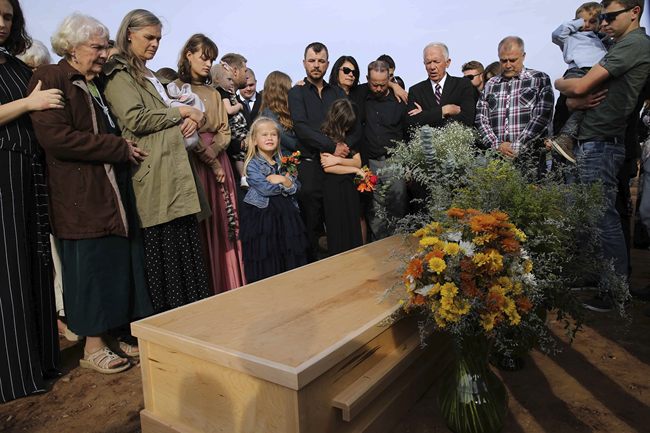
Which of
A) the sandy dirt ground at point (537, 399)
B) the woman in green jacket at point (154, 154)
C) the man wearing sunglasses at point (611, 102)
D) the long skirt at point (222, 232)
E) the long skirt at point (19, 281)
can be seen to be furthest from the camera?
the long skirt at point (222, 232)

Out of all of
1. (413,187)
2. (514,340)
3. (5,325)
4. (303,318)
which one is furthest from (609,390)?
(5,325)

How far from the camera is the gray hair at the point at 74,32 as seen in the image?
265cm

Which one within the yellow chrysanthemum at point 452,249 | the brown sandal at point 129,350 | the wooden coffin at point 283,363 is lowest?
the brown sandal at point 129,350

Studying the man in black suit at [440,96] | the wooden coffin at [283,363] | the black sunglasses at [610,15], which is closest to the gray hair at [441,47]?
the man in black suit at [440,96]

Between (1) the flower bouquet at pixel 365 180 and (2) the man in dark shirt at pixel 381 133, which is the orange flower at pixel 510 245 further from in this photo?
(2) the man in dark shirt at pixel 381 133

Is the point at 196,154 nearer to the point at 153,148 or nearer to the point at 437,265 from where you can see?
the point at 153,148

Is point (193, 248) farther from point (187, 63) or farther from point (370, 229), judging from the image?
point (370, 229)

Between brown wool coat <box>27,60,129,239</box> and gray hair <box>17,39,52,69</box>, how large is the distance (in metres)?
0.79

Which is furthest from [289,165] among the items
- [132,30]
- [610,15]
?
[610,15]

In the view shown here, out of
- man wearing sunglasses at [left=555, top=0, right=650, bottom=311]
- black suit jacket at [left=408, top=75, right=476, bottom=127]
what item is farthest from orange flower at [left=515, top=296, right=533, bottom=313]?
black suit jacket at [left=408, top=75, right=476, bottom=127]

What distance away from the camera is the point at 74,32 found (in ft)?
8.71

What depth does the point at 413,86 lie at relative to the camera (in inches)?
187

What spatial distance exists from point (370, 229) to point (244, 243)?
1.57 m

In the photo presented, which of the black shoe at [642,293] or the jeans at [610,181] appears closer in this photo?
the jeans at [610,181]
